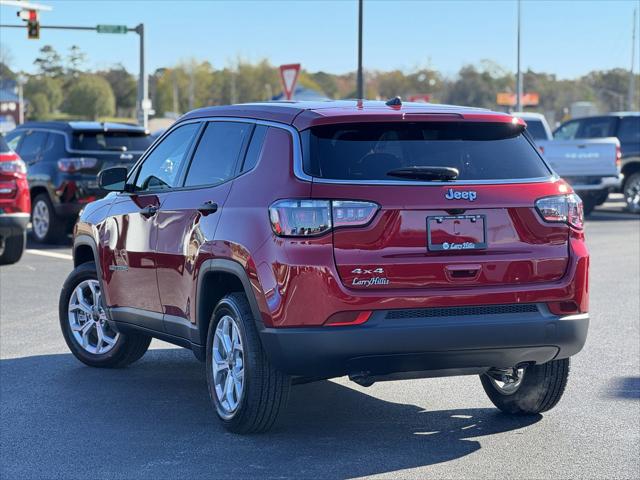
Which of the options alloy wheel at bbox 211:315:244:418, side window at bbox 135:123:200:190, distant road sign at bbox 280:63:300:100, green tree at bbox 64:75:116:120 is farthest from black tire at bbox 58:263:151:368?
green tree at bbox 64:75:116:120

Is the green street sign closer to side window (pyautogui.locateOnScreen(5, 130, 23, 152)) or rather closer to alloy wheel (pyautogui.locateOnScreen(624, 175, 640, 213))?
side window (pyautogui.locateOnScreen(5, 130, 23, 152))

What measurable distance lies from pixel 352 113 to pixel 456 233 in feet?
2.62

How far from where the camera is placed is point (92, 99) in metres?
169

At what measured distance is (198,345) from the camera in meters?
6.67

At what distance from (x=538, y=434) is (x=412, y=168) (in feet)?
5.33

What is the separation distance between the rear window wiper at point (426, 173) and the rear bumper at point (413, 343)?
0.68 meters

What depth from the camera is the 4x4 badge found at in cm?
578

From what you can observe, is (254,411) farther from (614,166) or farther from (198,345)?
(614,166)

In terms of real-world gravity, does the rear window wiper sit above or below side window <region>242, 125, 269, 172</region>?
below

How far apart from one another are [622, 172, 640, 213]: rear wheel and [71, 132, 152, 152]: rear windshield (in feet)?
36.5

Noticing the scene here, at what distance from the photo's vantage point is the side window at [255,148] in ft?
20.4

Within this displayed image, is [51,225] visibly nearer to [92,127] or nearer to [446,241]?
[92,127]

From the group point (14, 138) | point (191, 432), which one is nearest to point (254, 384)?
point (191, 432)

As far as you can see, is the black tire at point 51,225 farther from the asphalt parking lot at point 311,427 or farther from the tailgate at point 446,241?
the tailgate at point 446,241
